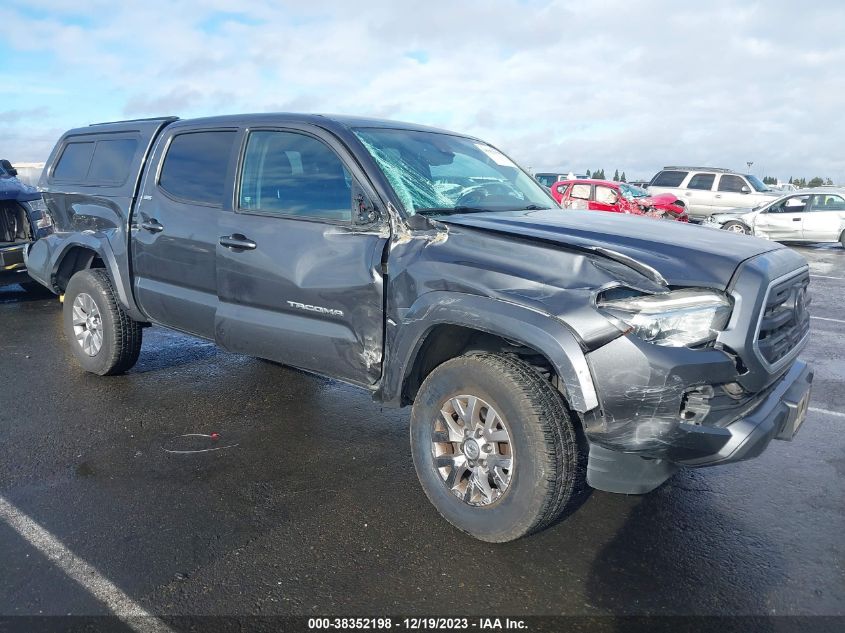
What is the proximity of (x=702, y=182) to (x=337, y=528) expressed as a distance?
68.0ft

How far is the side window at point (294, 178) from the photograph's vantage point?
11.8ft

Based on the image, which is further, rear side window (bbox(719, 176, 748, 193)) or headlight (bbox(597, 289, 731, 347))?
rear side window (bbox(719, 176, 748, 193))

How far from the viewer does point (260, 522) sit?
3186 millimetres

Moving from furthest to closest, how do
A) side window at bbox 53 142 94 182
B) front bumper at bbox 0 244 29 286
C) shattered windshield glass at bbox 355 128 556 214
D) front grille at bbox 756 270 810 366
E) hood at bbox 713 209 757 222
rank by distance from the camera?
hood at bbox 713 209 757 222
front bumper at bbox 0 244 29 286
side window at bbox 53 142 94 182
shattered windshield glass at bbox 355 128 556 214
front grille at bbox 756 270 810 366

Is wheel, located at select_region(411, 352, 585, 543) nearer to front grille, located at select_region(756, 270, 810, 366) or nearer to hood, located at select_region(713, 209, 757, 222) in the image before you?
front grille, located at select_region(756, 270, 810, 366)

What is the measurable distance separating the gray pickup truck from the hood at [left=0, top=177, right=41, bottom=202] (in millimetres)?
4361

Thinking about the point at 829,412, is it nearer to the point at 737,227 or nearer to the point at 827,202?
the point at 737,227

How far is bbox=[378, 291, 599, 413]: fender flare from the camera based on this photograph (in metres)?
2.61

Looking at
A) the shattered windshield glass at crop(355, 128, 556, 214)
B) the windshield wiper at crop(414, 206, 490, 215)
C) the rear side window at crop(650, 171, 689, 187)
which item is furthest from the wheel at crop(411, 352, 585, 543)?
the rear side window at crop(650, 171, 689, 187)

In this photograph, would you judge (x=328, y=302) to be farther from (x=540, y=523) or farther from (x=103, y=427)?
(x=103, y=427)

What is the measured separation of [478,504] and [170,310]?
103 inches

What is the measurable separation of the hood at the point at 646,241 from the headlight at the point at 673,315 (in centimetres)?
7

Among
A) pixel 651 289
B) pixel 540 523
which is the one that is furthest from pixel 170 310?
pixel 651 289

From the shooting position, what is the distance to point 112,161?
510 cm
